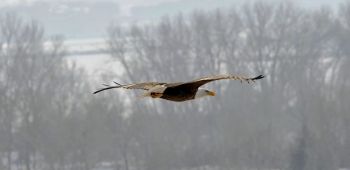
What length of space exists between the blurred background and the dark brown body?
28.8 meters

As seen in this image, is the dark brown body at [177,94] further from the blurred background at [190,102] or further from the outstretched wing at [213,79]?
the blurred background at [190,102]

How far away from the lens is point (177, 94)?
6355mm

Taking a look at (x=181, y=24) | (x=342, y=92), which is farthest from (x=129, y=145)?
(x=181, y=24)

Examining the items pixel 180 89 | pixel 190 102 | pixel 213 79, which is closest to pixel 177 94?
pixel 180 89

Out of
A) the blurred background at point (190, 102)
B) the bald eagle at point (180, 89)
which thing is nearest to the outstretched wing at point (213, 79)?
the bald eagle at point (180, 89)

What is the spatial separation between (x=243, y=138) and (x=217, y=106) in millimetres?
7328

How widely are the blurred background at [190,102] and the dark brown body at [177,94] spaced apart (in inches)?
1135

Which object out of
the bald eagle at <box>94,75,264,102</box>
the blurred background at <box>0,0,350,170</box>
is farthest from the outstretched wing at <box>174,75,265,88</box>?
the blurred background at <box>0,0,350,170</box>

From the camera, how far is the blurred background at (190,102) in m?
37.6

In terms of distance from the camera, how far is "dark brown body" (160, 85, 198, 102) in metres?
6.29

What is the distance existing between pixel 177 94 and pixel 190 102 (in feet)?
122

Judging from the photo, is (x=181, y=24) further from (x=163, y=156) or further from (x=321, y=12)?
(x=163, y=156)

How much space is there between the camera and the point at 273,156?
3741 cm

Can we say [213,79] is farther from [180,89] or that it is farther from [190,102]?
[190,102]
